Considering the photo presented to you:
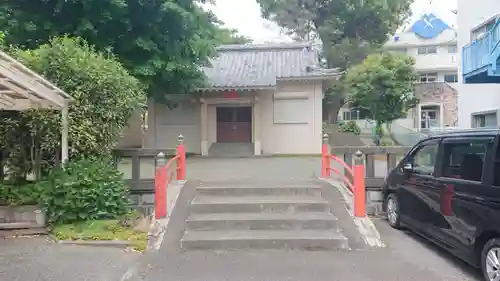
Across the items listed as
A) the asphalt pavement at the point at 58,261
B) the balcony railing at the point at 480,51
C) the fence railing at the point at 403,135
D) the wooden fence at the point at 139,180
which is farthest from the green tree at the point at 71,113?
the fence railing at the point at 403,135

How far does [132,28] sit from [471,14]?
1261cm

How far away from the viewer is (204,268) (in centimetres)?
486

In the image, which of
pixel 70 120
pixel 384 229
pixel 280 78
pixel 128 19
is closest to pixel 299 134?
pixel 280 78

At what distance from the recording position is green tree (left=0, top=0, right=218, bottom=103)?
384 inches

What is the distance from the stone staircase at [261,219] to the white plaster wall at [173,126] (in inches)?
405

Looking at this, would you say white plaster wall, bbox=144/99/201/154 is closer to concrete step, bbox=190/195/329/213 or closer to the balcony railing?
the balcony railing

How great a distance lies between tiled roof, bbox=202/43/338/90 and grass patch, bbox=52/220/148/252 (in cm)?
1009

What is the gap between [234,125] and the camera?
17406 mm

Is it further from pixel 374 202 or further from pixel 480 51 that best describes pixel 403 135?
pixel 374 202

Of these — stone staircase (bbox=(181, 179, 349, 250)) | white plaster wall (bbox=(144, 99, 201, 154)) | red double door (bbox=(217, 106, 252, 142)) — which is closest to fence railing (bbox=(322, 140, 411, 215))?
stone staircase (bbox=(181, 179, 349, 250))

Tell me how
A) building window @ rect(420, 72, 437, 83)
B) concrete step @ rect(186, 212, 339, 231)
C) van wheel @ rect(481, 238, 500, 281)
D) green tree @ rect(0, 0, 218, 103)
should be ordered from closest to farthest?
van wheel @ rect(481, 238, 500, 281)
concrete step @ rect(186, 212, 339, 231)
green tree @ rect(0, 0, 218, 103)
building window @ rect(420, 72, 437, 83)

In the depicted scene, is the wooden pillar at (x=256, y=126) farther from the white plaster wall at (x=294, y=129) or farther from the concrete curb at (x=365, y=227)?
the concrete curb at (x=365, y=227)

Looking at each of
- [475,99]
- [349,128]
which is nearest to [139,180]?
[475,99]

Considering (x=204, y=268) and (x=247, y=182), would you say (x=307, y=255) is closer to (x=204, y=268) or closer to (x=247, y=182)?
(x=204, y=268)
